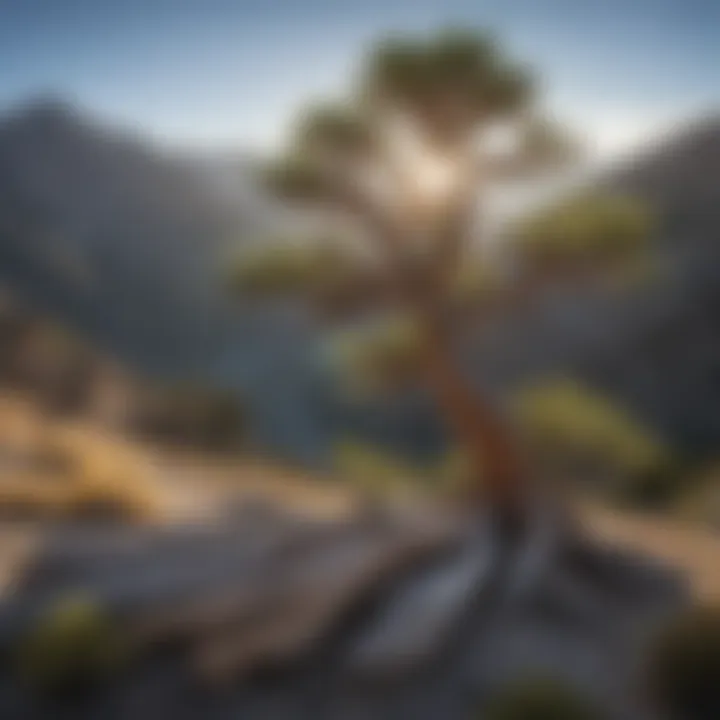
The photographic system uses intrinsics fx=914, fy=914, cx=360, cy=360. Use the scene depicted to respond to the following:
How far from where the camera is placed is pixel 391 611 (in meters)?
5.70

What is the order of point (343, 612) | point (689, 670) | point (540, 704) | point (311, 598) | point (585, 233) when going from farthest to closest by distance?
1. point (585, 233)
2. point (311, 598)
3. point (343, 612)
4. point (689, 670)
5. point (540, 704)

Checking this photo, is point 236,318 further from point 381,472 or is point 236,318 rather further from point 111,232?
point 111,232

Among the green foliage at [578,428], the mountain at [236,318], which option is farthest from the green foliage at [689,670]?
the mountain at [236,318]

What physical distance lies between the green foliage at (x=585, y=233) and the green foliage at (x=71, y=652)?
3.95m

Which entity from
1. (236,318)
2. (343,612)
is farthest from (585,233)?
(236,318)

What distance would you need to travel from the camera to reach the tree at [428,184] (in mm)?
6445

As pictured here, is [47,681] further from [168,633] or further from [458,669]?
[458,669]

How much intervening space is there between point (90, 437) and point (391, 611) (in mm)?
6971

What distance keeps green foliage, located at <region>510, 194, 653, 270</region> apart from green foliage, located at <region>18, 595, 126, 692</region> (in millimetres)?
3949

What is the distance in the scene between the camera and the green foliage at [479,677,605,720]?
4.19 m

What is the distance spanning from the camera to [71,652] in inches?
193

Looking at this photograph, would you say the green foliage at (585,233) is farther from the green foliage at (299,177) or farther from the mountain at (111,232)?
the mountain at (111,232)

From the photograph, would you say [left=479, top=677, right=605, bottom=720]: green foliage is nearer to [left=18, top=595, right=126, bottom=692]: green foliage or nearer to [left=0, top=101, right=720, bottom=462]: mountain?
[left=18, top=595, right=126, bottom=692]: green foliage

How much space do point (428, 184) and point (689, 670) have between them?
3831 mm
